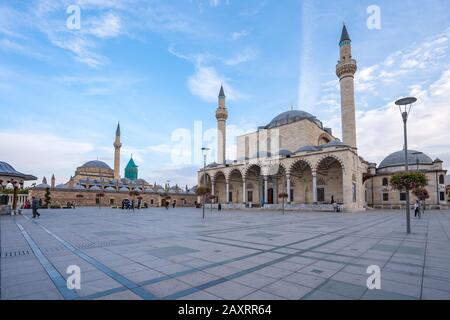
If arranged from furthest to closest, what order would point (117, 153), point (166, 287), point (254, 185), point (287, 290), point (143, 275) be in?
1. point (117, 153)
2. point (254, 185)
3. point (143, 275)
4. point (166, 287)
5. point (287, 290)

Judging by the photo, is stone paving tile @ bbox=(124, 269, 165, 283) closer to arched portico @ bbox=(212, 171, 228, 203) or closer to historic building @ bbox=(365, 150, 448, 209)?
arched portico @ bbox=(212, 171, 228, 203)

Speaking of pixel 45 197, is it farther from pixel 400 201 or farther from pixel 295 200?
pixel 400 201

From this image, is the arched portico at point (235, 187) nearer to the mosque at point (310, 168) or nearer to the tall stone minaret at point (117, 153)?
the mosque at point (310, 168)

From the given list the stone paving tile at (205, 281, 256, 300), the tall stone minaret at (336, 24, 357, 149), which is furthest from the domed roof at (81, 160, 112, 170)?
the stone paving tile at (205, 281, 256, 300)

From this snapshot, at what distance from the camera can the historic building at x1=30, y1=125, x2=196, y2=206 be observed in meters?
43.1

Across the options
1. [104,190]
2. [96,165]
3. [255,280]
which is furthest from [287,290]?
[96,165]

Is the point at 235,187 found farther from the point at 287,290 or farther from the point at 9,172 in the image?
the point at 287,290

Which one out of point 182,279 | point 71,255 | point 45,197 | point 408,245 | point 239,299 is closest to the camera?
point 239,299

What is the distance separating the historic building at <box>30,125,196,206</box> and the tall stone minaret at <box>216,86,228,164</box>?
16791mm

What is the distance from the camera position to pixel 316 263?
17.4 ft

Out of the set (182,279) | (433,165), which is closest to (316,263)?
(182,279)

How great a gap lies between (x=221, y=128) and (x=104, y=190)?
2622 cm

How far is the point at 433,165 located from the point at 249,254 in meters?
53.8

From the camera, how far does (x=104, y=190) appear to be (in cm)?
4900
